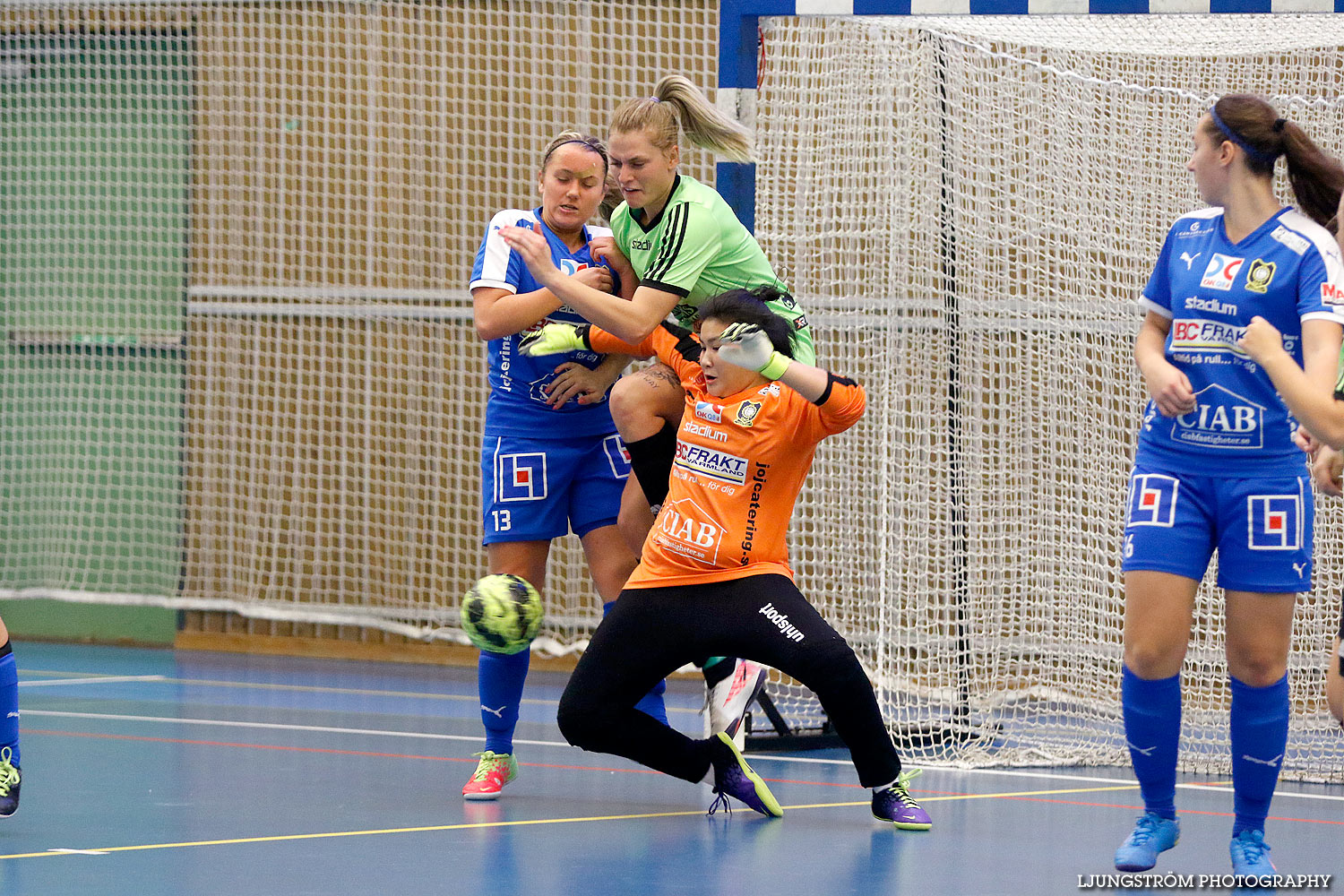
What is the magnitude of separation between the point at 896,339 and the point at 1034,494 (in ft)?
3.19

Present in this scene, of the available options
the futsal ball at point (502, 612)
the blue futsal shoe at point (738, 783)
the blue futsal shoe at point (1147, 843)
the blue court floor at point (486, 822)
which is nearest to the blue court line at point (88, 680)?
the blue court floor at point (486, 822)

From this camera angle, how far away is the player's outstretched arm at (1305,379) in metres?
3.11

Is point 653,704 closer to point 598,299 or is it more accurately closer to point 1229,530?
point 598,299

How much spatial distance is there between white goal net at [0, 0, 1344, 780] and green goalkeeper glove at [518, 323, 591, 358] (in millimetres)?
1614

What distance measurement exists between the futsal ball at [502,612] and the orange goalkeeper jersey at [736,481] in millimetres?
385

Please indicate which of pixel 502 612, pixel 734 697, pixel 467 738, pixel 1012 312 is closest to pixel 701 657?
pixel 734 697

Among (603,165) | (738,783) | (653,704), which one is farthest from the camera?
(653,704)

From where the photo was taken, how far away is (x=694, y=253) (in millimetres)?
4227

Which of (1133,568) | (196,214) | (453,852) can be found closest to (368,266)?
(196,214)

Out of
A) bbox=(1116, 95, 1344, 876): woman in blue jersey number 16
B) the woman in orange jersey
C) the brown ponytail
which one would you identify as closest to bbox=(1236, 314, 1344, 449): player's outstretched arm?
bbox=(1116, 95, 1344, 876): woman in blue jersey number 16

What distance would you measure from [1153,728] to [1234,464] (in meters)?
0.61

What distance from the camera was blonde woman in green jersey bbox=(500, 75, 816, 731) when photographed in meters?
4.20

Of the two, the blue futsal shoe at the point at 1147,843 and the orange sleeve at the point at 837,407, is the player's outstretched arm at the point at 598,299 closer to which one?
the orange sleeve at the point at 837,407

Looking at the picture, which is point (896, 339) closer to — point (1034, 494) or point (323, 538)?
point (1034, 494)
